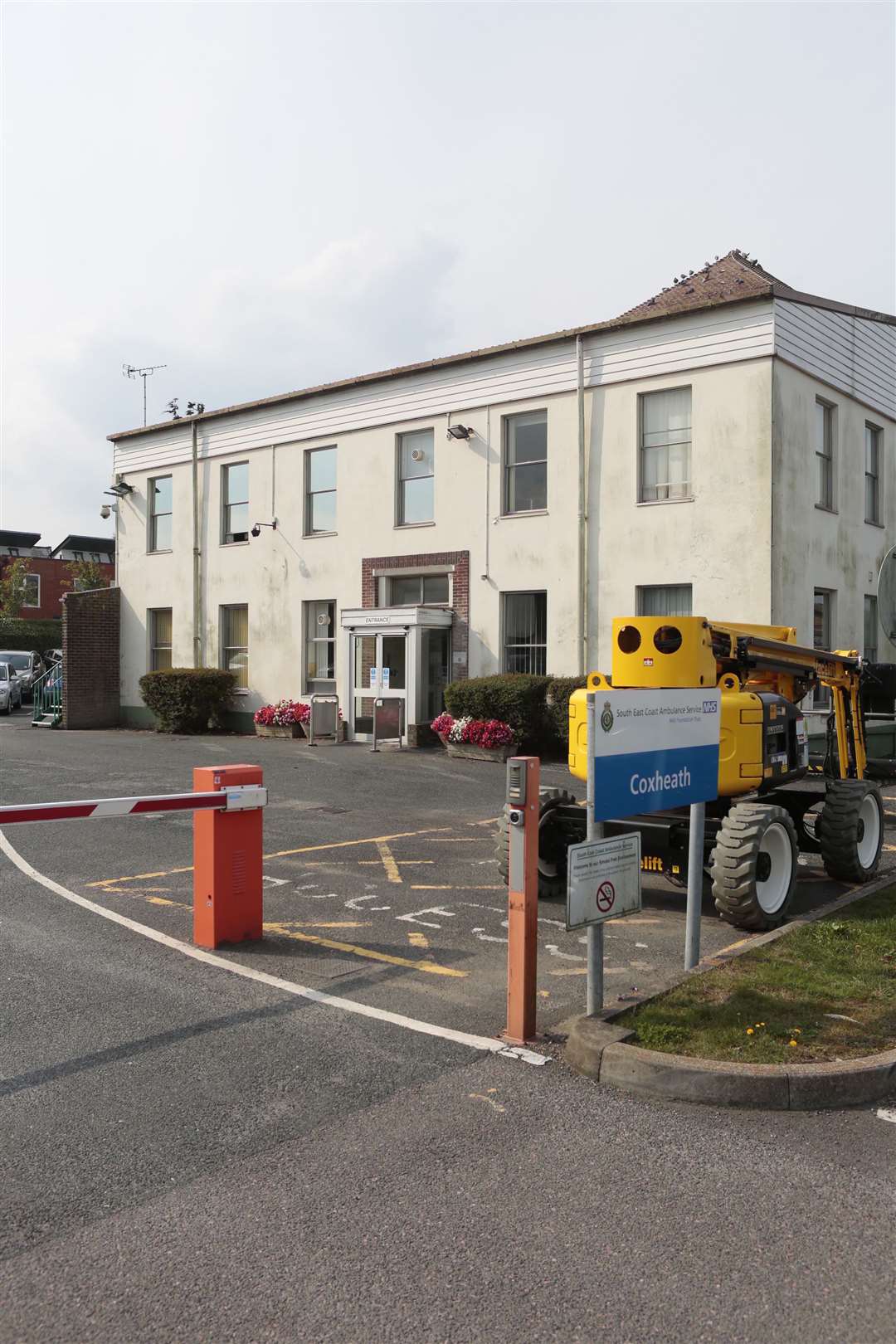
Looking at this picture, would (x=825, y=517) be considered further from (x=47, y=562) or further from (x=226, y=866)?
(x=47, y=562)

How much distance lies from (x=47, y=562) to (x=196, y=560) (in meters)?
40.1

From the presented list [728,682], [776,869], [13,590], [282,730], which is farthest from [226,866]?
[13,590]

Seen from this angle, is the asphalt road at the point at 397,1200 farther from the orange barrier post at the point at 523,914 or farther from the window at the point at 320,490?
the window at the point at 320,490

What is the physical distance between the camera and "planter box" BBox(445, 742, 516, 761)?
19344 millimetres

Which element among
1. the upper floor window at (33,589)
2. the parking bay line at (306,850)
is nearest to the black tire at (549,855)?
the parking bay line at (306,850)

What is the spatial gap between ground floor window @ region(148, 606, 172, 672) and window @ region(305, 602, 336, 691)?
538 cm

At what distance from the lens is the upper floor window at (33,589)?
59.9m

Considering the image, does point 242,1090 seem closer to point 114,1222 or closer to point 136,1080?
point 136,1080

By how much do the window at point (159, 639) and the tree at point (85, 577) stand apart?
2564 cm

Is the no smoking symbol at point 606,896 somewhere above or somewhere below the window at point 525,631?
below

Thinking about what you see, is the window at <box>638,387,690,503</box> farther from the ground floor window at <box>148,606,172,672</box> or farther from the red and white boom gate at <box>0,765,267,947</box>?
the ground floor window at <box>148,606,172,672</box>

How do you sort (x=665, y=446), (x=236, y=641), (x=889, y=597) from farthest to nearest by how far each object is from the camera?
(x=236, y=641)
(x=665, y=446)
(x=889, y=597)

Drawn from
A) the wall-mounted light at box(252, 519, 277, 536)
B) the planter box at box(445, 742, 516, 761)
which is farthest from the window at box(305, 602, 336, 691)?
the planter box at box(445, 742, 516, 761)

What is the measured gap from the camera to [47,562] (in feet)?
209
